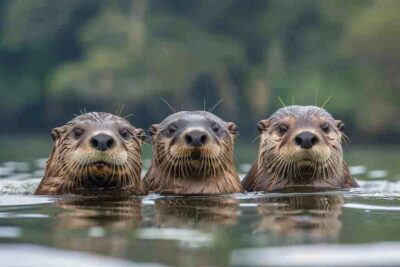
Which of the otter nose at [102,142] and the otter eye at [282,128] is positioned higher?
the otter eye at [282,128]

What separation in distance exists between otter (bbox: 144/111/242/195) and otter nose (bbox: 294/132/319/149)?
0.53 meters

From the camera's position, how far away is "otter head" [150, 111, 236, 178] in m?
8.19

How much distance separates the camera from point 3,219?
6.50 metres

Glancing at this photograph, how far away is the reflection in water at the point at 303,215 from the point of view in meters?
5.68

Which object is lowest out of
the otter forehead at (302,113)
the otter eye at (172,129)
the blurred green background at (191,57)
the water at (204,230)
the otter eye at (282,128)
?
the water at (204,230)

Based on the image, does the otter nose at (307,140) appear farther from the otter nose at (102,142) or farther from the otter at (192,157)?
the otter nose at (102,142)

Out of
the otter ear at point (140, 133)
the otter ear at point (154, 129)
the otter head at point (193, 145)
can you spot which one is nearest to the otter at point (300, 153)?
the otter head at point (193, 145)

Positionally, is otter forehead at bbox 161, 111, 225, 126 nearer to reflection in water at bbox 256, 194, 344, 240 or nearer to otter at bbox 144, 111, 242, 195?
otter at bbox 144, 111, 242, 195

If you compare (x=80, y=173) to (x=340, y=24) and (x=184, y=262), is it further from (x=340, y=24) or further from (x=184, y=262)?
(x=340, y=24)

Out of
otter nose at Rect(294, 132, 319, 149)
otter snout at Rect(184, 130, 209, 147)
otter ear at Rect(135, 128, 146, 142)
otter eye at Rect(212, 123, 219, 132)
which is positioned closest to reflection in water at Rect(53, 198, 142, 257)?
otter snout at Rect(184, 130, 209, 147)

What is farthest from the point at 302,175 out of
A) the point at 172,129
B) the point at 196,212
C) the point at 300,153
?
the point at 196,212

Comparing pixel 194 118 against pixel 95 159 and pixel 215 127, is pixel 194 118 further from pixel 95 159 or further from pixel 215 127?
pixel 95 159

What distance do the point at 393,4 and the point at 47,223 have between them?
35256 millimetres

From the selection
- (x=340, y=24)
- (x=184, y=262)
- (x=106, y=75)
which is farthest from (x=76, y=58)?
(x=184, y=262)
